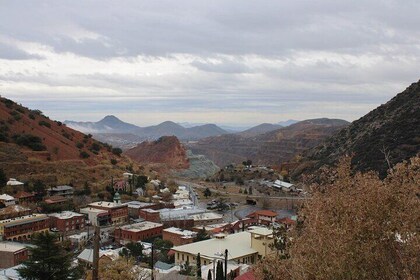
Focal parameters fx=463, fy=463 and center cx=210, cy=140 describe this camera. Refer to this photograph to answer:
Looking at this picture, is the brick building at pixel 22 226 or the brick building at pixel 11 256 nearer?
the brick building at pixel 11 256

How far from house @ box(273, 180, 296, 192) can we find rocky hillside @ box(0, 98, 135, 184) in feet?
80.2

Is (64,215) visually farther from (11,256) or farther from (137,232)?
(11,256)

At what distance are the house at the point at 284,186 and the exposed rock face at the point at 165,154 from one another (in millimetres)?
47660

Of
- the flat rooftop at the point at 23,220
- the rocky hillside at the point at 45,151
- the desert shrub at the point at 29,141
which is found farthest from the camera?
the desert shrub at the point at 29,141

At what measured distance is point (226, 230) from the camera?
39438mm

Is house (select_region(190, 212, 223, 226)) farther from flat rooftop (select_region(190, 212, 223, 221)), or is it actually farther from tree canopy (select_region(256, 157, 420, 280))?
tree canopy (select_region(256, 157, 420, 280))

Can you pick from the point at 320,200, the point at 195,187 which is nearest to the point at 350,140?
the point at 195,187

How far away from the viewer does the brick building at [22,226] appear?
35438 millimetres

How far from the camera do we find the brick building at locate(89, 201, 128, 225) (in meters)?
44.7

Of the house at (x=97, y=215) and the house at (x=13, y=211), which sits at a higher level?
the house at (x=13, y=211)

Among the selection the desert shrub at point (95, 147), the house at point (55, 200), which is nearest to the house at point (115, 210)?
the house at point (55, 200)

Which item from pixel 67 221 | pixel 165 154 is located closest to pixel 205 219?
pixel 67 221

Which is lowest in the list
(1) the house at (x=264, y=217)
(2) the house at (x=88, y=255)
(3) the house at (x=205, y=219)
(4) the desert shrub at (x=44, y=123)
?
(3) the house at (x=205, y=219)

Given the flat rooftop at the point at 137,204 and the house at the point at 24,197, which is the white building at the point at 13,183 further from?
the flat rooftop at the point at 137,204
